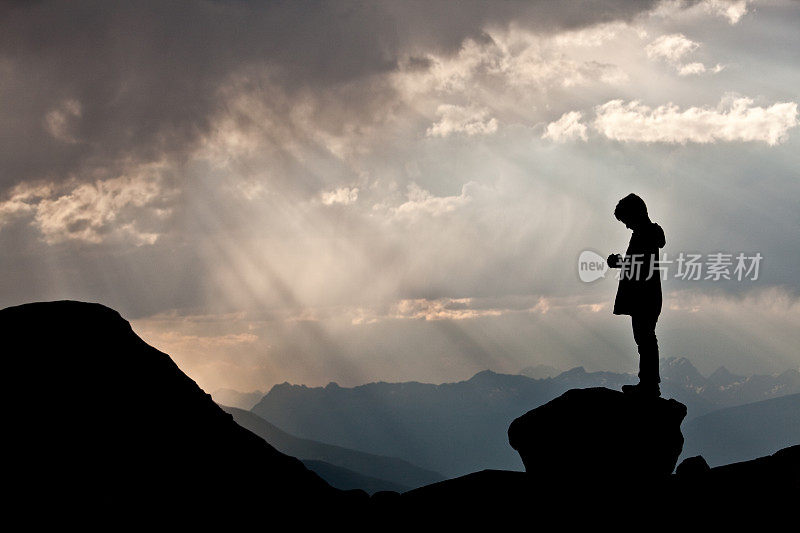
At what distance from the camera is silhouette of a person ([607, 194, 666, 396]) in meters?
17.8

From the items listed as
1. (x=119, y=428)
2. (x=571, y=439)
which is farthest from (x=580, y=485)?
(x=119, y=428)

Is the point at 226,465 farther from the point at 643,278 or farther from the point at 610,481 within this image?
the point at 643,278

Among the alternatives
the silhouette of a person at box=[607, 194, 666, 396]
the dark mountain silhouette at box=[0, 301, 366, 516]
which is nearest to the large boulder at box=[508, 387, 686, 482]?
the silhouette of a person at box=[607, 194, 666, 396]

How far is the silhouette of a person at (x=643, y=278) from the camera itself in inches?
699

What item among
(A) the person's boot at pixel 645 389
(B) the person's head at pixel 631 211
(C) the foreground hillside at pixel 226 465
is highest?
(B) the person's head at pixel 631 211

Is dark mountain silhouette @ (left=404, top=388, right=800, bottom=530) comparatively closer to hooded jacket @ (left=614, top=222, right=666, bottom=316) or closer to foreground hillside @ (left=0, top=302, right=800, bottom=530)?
foreground hillside @ (left=0, top=302, right=800, bottom=530)

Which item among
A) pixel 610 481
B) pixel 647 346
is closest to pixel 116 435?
pixel 610 481

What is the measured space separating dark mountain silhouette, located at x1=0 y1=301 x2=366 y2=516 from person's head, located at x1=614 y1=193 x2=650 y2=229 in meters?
10.4

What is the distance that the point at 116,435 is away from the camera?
13266 mm

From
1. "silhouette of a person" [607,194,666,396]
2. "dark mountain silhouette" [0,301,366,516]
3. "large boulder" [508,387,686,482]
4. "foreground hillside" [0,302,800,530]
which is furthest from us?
"silhouette of a person" [607,194,666,396]

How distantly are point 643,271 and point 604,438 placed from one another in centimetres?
472

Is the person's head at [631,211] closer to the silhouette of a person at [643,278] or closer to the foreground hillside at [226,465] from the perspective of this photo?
the silhouette of a person at [643,278]

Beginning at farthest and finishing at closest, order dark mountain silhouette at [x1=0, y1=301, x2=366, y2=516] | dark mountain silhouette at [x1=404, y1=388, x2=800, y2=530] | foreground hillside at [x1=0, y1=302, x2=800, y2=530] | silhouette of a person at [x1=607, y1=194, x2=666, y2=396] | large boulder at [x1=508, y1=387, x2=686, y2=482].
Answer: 1. silhouette of a person at [x1=607, y1=194, x2=666, y2=396]
2. large boulder at [x1=508, y1=387, x2=686, y2=482]
3. dark mountain silhouette at [x1=404, y1=388, x2=800, y2=530]
4. foreground hillside at [x1=0, y1=302, x2=800, y2=530]
5. dark mountain silhouette at [x1=0, y1=301, x2=366, y2=516]

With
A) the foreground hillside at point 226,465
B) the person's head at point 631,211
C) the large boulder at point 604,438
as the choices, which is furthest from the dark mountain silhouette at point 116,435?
the person's head at point 631,211
